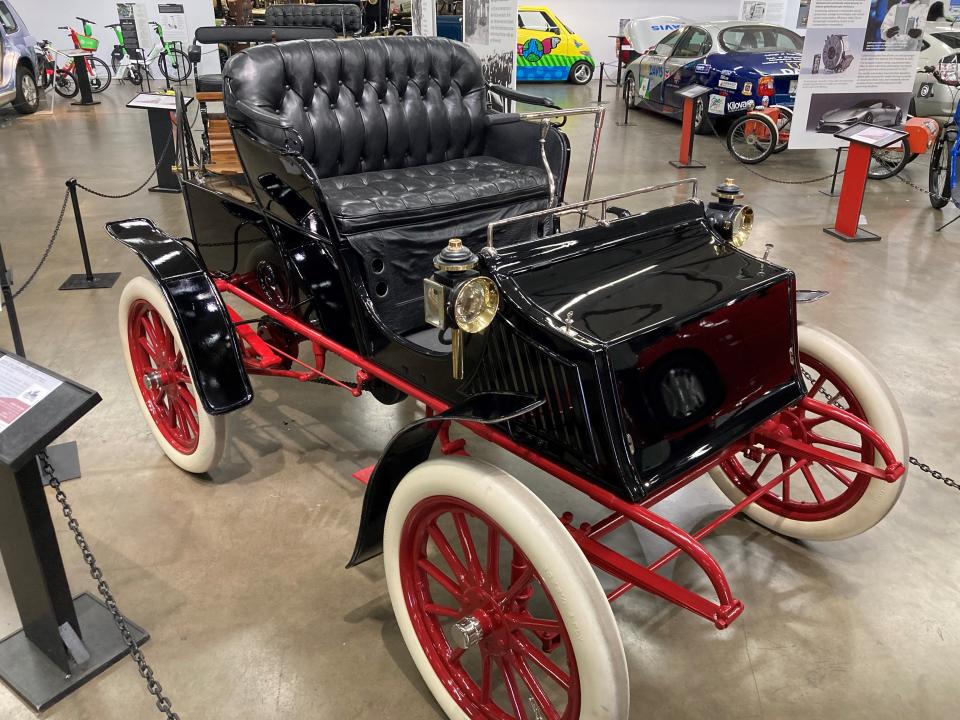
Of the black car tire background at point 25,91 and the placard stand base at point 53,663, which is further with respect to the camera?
the black car tire background at point 25,91

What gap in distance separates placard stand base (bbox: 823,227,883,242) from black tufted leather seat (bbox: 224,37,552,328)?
325 centimetres

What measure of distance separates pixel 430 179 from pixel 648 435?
65.0 inches

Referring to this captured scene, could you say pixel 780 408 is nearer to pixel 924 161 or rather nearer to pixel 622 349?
pixel 622 349

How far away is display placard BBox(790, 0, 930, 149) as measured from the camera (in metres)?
6.51

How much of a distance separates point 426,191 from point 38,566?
163 cm

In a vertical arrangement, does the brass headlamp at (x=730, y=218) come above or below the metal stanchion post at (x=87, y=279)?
above

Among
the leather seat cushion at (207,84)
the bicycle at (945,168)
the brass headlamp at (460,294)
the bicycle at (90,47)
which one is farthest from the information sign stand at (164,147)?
the bicycle at (90,47)

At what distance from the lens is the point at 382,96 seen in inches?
129

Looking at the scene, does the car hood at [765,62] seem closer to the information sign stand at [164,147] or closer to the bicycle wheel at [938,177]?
the bicycle wheel at [938,177]

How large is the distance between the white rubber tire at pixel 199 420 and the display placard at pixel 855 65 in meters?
5.66

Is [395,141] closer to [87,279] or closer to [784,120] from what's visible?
[87,279]

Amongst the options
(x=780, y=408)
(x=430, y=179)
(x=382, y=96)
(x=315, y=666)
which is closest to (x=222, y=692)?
(x=315, y=666)

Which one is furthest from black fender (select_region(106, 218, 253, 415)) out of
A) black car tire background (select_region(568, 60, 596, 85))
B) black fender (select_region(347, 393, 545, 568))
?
black car tire background (select_region(568, 60, 596, 85))

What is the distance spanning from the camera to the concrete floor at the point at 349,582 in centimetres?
203
